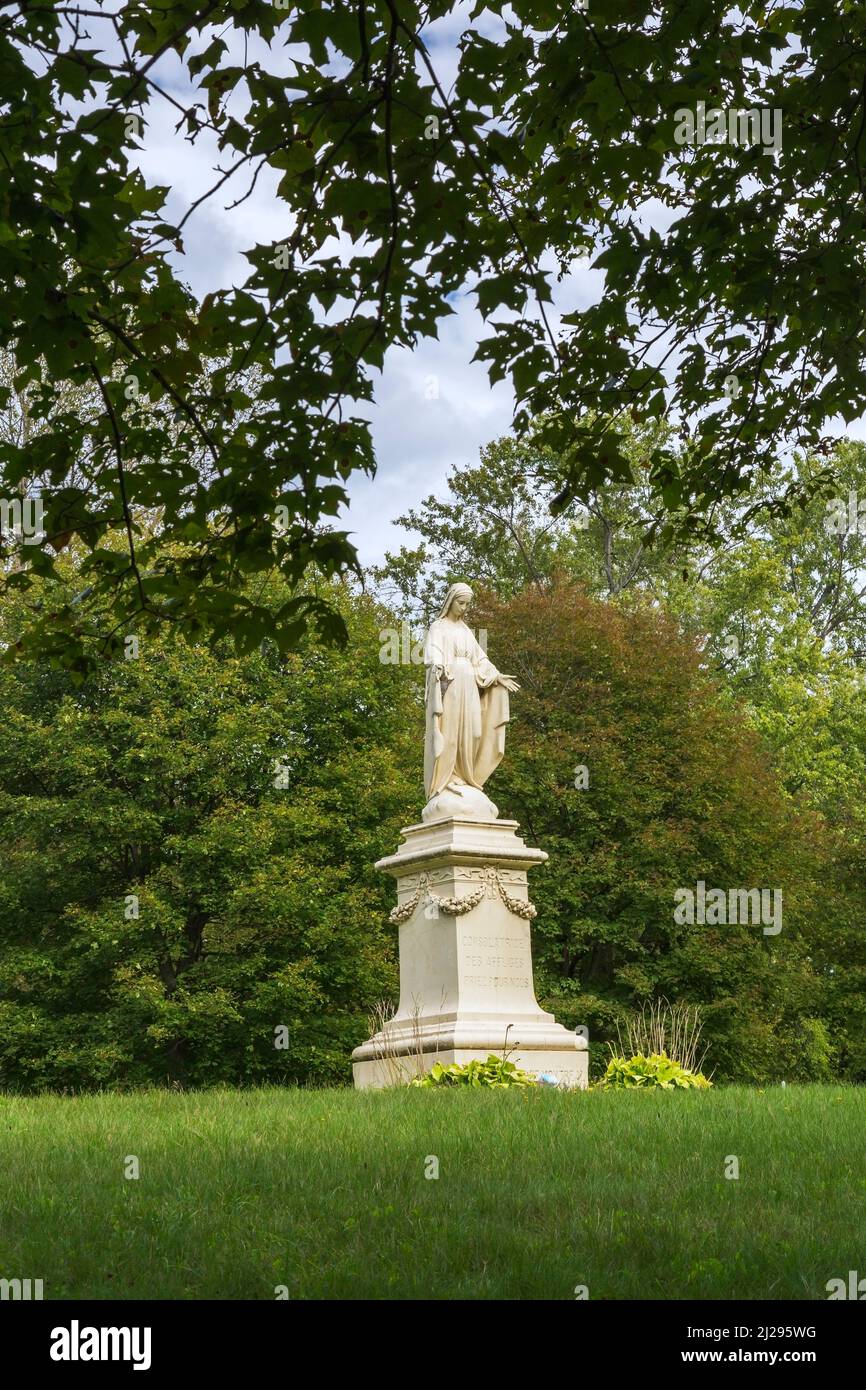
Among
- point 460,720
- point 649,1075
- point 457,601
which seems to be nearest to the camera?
point 649,1075

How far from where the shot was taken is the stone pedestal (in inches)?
537

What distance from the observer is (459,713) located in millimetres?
15391

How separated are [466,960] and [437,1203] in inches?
289

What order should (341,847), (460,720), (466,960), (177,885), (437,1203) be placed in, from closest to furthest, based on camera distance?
1. (437,1203)
2. (466,960)
3. (460,720)
4. (177,885)
5. (341,847)

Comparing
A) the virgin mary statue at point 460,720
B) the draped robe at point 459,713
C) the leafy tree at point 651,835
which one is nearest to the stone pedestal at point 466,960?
the virgin mary statue at point 460,720

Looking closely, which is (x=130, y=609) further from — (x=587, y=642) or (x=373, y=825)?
(x=587, y=642)

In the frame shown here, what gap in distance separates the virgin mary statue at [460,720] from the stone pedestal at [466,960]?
566 mm

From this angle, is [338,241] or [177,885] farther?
[177,885]

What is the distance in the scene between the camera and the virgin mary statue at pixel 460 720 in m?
15.3

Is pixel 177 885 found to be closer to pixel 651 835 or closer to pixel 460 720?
pixel 651 835

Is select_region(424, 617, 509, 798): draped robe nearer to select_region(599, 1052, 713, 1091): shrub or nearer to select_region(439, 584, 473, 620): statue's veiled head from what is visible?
select_region(439, 584, 473, 620): statue's veiled head

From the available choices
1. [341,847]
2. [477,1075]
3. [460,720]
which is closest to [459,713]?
[460,720]

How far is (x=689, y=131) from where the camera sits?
748cm

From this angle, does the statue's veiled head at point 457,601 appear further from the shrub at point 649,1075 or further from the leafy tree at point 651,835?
the leafy tree at point 651,835
